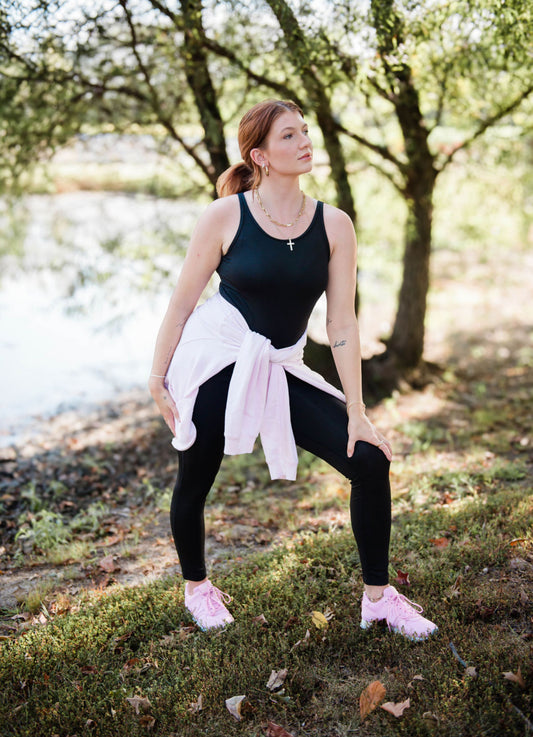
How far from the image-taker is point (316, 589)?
314 centimetres

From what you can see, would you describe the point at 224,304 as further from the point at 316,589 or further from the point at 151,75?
the point at 151,75

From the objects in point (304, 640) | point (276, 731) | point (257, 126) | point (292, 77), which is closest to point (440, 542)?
point (304, 640)

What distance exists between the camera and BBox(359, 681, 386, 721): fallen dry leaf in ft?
7.63

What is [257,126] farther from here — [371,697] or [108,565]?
[108,565]

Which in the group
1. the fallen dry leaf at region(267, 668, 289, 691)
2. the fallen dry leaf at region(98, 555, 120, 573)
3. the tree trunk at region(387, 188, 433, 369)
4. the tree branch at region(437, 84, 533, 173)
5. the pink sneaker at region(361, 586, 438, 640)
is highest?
the tree branch at region(437, 84, 533, 173)

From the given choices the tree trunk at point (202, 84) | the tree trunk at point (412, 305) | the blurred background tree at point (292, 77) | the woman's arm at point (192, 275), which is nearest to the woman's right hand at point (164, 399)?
the woman's arm at point (192, 275)

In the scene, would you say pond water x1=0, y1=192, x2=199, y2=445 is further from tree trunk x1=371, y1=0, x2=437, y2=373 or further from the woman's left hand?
the woman's left hand

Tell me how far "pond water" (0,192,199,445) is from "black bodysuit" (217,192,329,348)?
13.0 ft

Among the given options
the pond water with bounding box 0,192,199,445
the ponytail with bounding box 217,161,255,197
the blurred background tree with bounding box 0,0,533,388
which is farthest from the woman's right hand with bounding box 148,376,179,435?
the pond water with bounding box 0,192,199,445

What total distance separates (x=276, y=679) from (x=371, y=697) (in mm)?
380

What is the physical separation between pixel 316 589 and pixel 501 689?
1029mm

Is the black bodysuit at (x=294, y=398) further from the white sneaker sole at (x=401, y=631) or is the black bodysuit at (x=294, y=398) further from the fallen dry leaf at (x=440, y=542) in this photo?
the fallen dry leaf at (x=440, y=542)

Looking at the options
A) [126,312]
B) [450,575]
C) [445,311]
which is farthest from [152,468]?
[445,311]

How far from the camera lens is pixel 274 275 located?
104 inches
